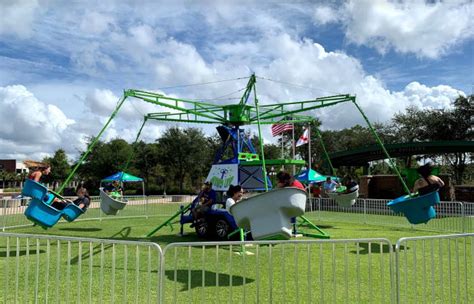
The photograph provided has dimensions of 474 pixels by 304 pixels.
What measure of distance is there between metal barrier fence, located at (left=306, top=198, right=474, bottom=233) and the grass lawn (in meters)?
4.67

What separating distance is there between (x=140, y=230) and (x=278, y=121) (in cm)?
574

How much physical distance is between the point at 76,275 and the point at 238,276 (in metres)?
2.54

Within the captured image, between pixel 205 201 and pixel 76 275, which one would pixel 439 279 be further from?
pixel 205 201

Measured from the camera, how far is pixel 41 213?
30.9 ft

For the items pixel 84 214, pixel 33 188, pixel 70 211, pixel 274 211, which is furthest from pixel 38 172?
pixel 84 214

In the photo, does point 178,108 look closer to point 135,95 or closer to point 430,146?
point 135,95

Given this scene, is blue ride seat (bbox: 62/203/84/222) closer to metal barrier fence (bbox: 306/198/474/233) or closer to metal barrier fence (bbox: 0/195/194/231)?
metal barrier fence (bbox: 0/195/194/231)

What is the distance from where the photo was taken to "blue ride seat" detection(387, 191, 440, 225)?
8.98 m

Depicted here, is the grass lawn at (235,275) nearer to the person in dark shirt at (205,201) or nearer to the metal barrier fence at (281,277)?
the metal barrier fence at (281,277)

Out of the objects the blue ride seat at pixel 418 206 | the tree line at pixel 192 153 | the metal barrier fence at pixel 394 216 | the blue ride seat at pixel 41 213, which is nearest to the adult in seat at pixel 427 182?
the blue ride seat at pixel 418 206

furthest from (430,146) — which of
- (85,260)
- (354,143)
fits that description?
(354,143)

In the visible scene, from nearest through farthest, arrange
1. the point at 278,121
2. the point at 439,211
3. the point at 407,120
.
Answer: the point at 278,121
the point at 439,211
the point at 407,120

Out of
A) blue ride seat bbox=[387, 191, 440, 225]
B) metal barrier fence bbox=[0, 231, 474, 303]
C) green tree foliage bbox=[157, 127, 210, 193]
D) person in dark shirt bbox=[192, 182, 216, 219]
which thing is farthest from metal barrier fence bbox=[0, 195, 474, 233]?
green tree foliage bbox=[157, 127, 210, 193]

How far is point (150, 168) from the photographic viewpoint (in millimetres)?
50531
